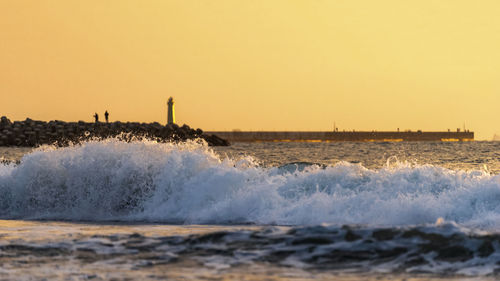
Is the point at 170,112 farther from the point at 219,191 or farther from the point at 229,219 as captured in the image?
the point at 229,219

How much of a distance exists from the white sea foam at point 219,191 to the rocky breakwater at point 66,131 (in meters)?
55.3

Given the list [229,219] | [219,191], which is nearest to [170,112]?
[219,191]

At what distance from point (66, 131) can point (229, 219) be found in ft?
213

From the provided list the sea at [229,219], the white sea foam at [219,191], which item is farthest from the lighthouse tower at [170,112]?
the white sea foam at [219,191]

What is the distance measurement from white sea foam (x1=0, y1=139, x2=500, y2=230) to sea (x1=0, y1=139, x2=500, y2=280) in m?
0.03

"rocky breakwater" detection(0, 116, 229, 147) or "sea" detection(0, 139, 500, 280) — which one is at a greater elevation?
"rocky breakwater" detection(0, 116, 229, 147)

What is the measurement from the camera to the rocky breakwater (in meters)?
73.0

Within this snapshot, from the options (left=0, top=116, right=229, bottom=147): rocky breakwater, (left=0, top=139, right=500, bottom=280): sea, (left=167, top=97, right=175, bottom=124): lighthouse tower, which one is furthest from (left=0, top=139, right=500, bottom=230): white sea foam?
(left=167, top=97, right=175, bottom=124): lighthouse tower

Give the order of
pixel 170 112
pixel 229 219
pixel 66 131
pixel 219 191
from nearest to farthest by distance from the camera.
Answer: pixel 229 219, pixel 219 191, pixel 66 131, pixel 170 112

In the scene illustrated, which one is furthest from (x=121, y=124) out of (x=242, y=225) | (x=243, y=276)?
(x=243, y=276)

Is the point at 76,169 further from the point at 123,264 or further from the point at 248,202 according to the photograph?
the point at 123,264

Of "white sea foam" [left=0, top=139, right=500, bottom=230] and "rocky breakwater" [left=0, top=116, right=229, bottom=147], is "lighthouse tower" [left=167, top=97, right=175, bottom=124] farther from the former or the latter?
"white sea foam" [left=0, top=139, right=500, bottom=230]

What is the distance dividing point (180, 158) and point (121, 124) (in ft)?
205

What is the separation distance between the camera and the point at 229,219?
43.0 ft
